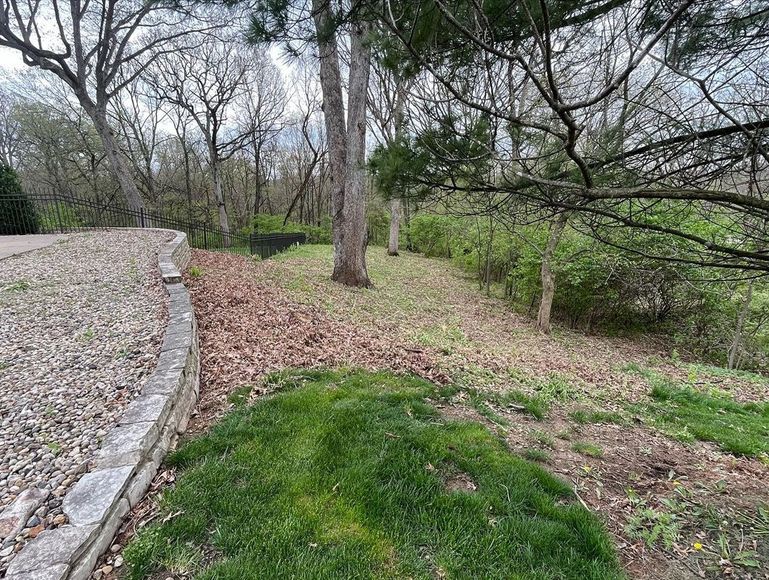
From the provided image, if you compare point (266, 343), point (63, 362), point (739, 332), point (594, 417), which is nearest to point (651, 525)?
point (594, 417)

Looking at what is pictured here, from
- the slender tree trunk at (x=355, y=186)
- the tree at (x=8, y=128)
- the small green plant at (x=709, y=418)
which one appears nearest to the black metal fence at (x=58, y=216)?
the slender tree trunk at (x=355, y=186)

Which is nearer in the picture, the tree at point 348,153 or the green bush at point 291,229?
the tree at point 348,153

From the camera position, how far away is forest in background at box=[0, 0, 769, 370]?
1.86 m

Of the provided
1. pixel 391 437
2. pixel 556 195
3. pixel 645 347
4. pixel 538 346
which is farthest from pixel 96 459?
pixel 645 347

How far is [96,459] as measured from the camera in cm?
181

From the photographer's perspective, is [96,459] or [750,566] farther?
[96,459]

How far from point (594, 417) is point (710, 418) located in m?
1.38

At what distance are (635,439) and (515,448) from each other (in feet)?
4.08

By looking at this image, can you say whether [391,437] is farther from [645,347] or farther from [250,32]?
[645,347]

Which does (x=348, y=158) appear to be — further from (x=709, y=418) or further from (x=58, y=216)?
(x=58, y=216)

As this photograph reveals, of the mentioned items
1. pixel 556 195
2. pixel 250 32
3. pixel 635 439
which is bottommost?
pixel 635 439

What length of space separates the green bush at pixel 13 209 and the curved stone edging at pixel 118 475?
9.83 metres

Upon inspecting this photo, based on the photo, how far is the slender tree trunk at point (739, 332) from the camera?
6199 mm

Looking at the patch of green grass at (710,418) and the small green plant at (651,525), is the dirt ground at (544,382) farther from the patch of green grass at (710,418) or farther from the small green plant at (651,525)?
the patch of green grass at (710,418)
